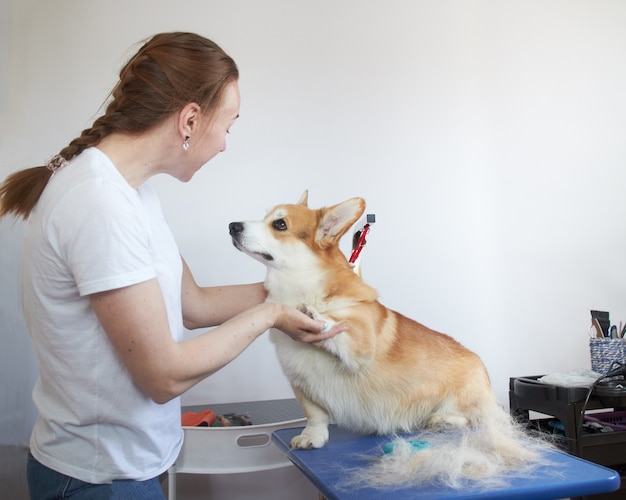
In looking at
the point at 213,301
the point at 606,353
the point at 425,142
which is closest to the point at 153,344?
the point at 213,301

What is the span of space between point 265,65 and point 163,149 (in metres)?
1.08

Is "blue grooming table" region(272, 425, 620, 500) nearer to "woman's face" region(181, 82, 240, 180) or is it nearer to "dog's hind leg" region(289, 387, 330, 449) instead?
"dog's hind leg" region(289, 387, 330, 449)

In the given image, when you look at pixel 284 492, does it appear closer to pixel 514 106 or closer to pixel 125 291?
pixel 125 291

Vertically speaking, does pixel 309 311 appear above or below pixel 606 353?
above

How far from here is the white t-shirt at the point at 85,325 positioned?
79 centimetres

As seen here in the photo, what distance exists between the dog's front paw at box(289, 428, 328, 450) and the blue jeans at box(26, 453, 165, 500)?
0.30 metres

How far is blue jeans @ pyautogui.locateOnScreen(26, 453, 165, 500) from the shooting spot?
84cm

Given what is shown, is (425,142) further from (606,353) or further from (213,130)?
(213,130)

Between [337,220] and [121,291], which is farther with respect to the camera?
[337,220]

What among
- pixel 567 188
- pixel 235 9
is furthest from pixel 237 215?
pixel 567 188

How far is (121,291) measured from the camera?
78 cm

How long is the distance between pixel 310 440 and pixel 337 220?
18.8 inches

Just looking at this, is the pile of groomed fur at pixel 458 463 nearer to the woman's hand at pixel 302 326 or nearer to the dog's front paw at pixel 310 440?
the dog's front paw at pixel 310 440

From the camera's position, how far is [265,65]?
6.33 ft
